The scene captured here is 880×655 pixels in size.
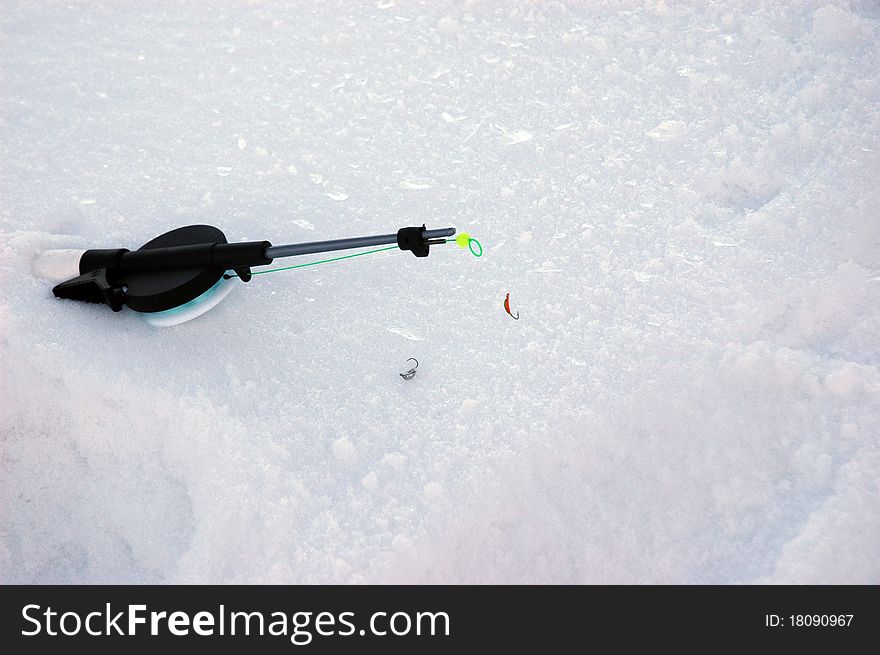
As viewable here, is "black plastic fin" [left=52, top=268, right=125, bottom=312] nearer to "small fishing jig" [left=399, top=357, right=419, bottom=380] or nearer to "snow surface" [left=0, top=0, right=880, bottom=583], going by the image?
"snow surface" [left=0, top=0, right=880, bottom=583]

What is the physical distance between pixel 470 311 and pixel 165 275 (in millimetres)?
427

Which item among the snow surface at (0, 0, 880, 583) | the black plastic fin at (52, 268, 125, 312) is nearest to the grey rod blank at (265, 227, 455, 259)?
the snow surface at (0, 0, 880, 583)

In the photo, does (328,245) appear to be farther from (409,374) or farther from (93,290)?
(93,290)

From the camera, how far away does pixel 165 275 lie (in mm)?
1251

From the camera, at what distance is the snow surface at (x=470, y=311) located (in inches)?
42.1

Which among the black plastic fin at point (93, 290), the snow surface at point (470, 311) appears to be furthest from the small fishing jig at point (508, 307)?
the black plastic fin at point (93, 290)

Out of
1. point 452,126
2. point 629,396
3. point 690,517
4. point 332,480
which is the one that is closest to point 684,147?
point 452,126

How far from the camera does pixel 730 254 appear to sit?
127 centimetres

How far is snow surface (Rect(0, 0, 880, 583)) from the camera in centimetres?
107

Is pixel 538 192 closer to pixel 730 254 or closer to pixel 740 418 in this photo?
pixel 730 254

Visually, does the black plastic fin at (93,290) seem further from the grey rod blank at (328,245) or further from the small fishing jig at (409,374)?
the small fishing jig at (409,374)

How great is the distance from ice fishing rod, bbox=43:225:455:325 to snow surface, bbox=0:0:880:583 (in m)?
0.03

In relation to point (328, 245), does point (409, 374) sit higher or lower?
lower

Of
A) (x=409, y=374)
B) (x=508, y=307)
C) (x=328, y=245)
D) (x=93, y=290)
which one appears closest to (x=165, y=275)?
(x=93, y=290)
